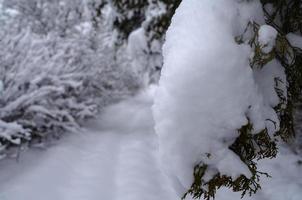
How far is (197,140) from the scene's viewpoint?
203 centimetres

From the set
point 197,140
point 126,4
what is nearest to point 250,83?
point 197,140

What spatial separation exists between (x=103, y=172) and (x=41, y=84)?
2019 mm

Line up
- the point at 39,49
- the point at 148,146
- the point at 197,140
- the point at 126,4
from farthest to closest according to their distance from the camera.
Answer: the point at 126,4 → the point at 39,49 → the point at 148,146 → the point at 197,140

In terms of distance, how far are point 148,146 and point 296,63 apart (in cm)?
346

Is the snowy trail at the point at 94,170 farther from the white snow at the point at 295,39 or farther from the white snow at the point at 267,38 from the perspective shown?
the white snow at the point at 267,38

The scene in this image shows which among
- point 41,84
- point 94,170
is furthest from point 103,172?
point 41,84

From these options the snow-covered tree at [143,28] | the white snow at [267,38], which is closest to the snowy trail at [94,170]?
the white snow at [267,38]

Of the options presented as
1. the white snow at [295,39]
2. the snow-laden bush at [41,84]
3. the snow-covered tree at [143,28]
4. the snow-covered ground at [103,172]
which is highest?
the snow-covered tree at [143,28]

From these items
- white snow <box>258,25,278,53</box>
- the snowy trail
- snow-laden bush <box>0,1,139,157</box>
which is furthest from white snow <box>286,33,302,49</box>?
snow-laden bush <box>0,1,139,157</box>

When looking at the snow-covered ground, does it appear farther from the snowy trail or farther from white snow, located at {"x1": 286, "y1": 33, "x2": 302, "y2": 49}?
white snow, located at {"x1": 286, "y1": 33, "x2": 302, "y2": 49}

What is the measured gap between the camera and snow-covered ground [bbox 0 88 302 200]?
387 cm

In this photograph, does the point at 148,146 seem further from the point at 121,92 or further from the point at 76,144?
the point at 121,92

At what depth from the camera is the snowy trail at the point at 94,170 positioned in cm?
390

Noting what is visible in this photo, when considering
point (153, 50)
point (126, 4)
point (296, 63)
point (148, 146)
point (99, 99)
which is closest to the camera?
point (296, 63)
